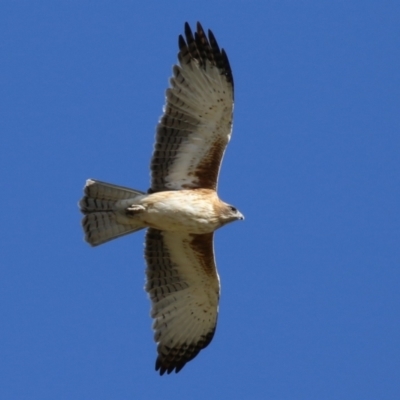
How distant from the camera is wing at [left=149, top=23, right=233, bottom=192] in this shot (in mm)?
12844

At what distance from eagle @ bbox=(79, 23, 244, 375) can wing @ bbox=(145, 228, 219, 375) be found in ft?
0.05

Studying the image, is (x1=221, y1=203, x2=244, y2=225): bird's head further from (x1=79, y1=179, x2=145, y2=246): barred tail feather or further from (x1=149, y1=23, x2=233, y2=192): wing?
(x1=79, y1=179, x2=145, y2=246): barred tail feather

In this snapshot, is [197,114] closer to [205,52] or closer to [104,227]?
[205,52]

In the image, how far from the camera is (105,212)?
13102 mm

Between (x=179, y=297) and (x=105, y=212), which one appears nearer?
(x=105, y=212)

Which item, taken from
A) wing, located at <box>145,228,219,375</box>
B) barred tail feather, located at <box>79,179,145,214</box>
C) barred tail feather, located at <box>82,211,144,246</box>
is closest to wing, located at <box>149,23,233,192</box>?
barred tail feather, located at <box>79,179,145,214</box>

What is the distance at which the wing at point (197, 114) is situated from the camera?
1284cm

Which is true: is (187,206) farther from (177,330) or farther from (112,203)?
(177,330)

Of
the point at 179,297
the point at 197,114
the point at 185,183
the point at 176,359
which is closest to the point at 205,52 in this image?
the point at 197,114

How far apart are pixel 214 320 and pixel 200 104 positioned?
2835mm

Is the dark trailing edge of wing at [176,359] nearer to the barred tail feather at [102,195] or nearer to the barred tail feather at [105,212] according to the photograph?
the barred tail feather at [105,212]

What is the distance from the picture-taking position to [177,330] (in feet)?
45.5

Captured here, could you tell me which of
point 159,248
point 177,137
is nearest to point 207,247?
point 159,248

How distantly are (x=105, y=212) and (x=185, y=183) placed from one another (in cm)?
101
